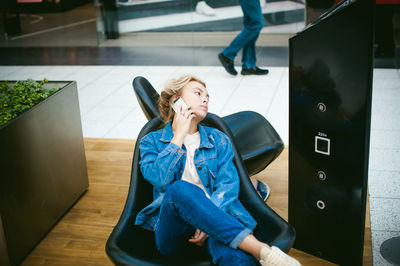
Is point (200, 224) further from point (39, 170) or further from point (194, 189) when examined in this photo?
point (39, 170)

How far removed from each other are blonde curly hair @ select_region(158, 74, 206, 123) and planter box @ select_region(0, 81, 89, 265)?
83 cm

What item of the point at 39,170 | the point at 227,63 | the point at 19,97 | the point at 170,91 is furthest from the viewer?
the point at 227,63

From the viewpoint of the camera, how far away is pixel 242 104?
530cm

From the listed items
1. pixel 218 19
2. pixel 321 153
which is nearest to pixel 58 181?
pixel 321 153

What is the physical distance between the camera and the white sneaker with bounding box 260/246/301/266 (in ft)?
6.38

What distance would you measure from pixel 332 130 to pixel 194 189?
789mm

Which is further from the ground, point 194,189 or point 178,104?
point 178,104

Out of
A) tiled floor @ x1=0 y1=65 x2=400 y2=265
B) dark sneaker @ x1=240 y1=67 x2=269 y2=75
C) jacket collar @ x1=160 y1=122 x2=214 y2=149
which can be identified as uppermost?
jacket collar @ x1=160 y1=122 x2=214 y2=149

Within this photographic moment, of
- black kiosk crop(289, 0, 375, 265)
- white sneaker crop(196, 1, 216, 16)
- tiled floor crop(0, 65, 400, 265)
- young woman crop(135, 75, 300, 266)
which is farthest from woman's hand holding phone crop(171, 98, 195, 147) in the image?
white sneaker crop(196, 1, 216, 16)

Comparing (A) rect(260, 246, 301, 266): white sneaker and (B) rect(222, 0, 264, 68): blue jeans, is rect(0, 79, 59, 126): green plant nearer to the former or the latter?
(A) rect(260, 246, 301, 266): white sneaker

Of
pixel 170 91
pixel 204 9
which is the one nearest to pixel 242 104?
pixel 170 91

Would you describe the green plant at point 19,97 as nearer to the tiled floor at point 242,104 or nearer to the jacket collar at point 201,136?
the jacket collar at point 201,136

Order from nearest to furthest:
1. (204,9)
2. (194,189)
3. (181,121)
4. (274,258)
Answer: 1. (274,258)
2. (194,189)
3. (181,121)
4. (204,9)

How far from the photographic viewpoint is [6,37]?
965 cm
